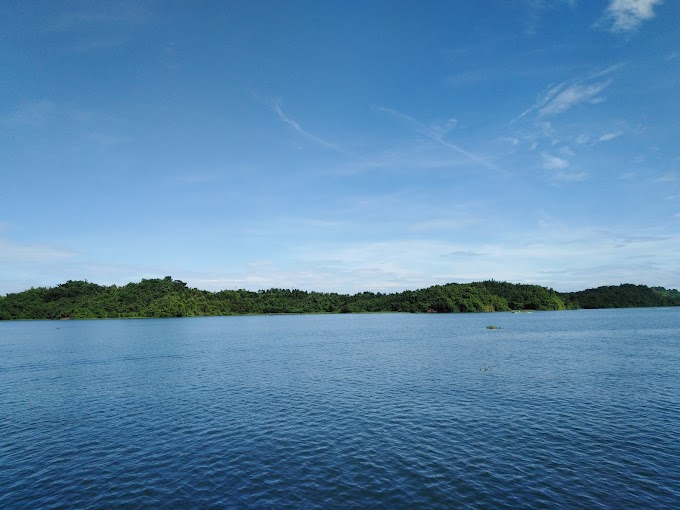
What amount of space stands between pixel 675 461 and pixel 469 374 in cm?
3498

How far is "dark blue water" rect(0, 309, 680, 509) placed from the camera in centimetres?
2664

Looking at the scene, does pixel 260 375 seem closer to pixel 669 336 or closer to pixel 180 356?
pixel 180 356

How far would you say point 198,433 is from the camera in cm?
3941

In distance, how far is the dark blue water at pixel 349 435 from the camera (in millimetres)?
26641

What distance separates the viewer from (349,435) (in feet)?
124

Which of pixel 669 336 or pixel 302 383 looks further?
pixel 669 336

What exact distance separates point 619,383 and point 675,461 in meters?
28.7

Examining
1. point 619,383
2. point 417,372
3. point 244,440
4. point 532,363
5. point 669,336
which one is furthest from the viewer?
point 669,336

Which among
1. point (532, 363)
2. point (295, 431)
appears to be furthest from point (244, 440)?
point (532, 363)

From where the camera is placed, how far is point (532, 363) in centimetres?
7462

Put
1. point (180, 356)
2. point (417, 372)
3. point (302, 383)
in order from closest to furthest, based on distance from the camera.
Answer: point (302, 383) → point (417, 372) → point (180, 356)

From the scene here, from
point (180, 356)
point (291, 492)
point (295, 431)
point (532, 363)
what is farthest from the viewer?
point (180, 356)

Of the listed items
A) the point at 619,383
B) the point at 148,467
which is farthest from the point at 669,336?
the point at 148,467

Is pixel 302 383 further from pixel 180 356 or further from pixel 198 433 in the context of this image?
pixel 180 356
